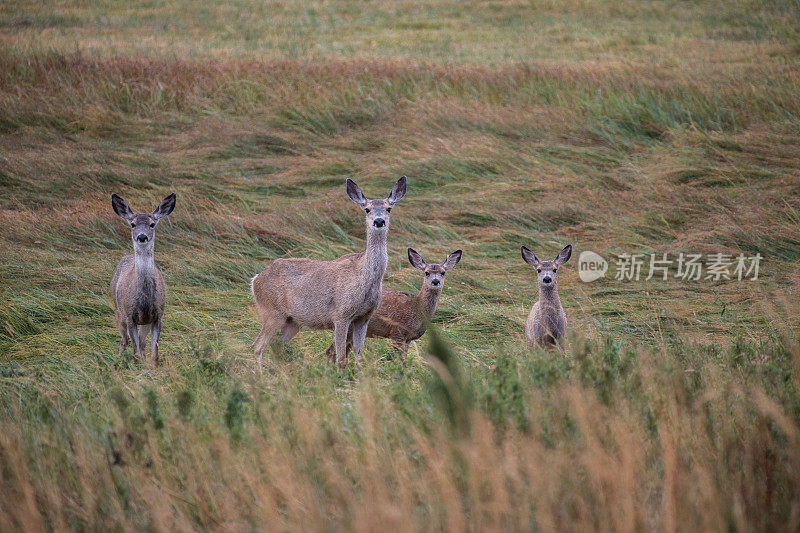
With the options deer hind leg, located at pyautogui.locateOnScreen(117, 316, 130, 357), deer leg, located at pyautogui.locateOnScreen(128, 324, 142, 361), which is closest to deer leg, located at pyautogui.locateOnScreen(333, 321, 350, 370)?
deer leg, located at pyautogui.locateOnScreen(128, 324, 142, 361)

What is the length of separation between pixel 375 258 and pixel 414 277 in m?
1.60

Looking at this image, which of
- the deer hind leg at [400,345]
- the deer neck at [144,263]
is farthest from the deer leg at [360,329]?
the deer neck at [144,263]

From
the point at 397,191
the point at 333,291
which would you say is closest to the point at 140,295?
the point at 333,291

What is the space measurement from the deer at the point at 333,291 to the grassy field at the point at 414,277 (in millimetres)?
262

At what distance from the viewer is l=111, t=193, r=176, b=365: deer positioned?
662 centimetres

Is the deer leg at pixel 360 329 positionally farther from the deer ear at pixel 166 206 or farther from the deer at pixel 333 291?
the deer ear at pixel 166 206

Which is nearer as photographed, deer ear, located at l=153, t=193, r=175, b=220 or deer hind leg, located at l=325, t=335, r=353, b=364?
deer hind leg, located at l=325, t=335, r=353, b=364

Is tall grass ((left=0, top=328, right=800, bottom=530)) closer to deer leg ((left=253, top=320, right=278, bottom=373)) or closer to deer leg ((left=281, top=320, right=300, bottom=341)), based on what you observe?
deer leg ((left=253, top=320, right=278, bottom=373))

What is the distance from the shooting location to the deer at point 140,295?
261 inches

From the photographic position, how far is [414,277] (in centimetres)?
820

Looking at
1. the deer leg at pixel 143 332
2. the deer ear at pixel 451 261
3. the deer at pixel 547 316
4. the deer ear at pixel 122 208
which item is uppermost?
the deer ear at pixel 122 208

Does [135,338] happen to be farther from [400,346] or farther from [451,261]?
[451,261]

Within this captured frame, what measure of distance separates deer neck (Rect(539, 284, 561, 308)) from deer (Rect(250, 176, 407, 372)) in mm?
1210

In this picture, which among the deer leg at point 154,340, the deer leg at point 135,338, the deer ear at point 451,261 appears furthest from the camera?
the deer ear at point 451,261
